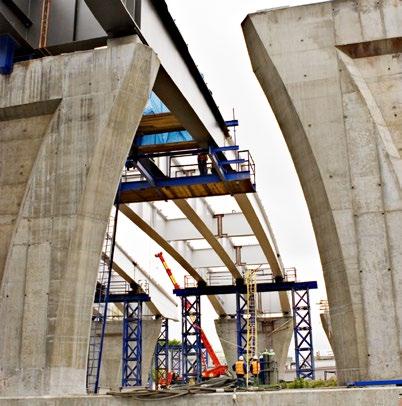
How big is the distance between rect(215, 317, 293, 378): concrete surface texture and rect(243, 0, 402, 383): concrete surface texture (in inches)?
1491

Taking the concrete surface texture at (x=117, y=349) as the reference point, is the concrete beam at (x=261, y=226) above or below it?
above

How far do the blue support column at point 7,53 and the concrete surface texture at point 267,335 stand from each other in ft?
127

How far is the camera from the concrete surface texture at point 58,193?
1339 centimetres

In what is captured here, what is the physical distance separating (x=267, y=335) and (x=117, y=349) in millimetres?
13609

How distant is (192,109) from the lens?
64.9ft

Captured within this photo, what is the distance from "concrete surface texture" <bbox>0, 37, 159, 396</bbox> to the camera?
13.4m

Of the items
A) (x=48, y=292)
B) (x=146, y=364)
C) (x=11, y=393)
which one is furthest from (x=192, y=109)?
(x=146, y=364)

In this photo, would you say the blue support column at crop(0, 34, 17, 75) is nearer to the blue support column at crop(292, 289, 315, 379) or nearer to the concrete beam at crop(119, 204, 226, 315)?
the concrete beam at crop(119, 204, 226, 315)

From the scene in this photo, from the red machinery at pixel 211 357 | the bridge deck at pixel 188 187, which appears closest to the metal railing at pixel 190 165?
the bridge deck at pixel 188 187

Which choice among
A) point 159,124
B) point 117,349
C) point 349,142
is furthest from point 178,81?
point 117,349

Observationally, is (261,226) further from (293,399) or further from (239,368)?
(293,399)

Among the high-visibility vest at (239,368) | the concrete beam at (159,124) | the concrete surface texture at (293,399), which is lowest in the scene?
the concrete surface texture at (293,399)

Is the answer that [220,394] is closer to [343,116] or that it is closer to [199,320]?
[343,116]

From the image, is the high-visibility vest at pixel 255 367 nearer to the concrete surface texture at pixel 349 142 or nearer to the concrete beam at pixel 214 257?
the concrete surface texture at pixel 349 142
